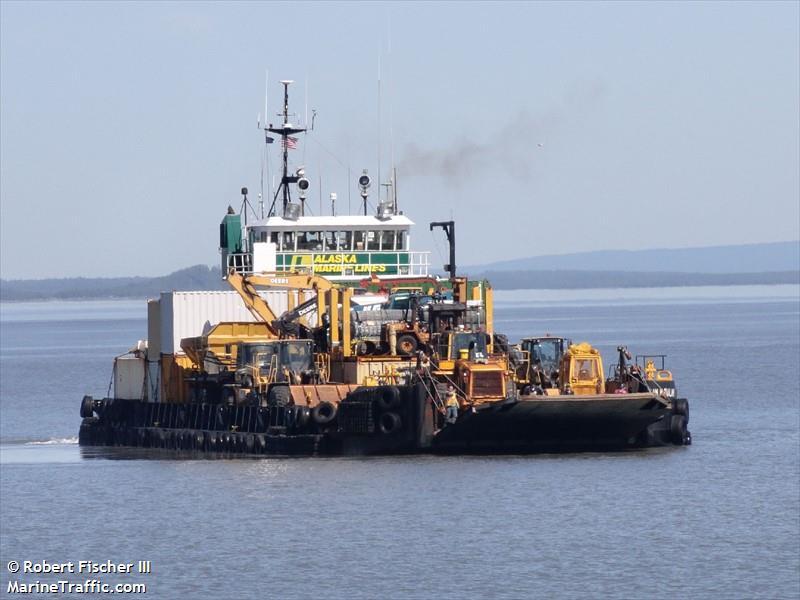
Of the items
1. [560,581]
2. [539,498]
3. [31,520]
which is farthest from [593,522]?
[31,520]

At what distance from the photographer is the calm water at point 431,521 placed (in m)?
30.3

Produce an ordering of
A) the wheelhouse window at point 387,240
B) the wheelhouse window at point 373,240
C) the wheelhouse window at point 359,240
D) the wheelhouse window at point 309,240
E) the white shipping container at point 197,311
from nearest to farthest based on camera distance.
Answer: the white shipping container at point 197,311 < the wheelhouse window at point 309,240 < the wheelhouse window at point 359,240 < the wheelhouse window at point 373,240 < the wheelhouse window at point 387,240

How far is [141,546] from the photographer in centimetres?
3416

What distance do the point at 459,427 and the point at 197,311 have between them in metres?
11.8

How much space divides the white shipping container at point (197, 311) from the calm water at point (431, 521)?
155 inches

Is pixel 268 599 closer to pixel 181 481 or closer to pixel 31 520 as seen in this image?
pixel 31 520

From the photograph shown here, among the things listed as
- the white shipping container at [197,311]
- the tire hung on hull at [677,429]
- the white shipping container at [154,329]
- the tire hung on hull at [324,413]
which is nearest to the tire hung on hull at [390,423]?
the tire hung on hull at [324,413]

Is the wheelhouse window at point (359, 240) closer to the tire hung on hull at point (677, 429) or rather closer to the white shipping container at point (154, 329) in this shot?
the white shipping container at point (154, 329)

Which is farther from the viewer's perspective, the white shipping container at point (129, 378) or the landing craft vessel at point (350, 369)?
the white shipping container at point (129, 378)

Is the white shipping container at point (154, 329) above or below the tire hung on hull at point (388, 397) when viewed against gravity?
above

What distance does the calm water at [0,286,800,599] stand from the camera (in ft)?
99.5

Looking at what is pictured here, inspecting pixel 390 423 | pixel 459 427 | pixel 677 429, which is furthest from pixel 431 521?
pixel 677 429

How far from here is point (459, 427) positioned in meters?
43.3

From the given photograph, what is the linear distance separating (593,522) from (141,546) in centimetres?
867
